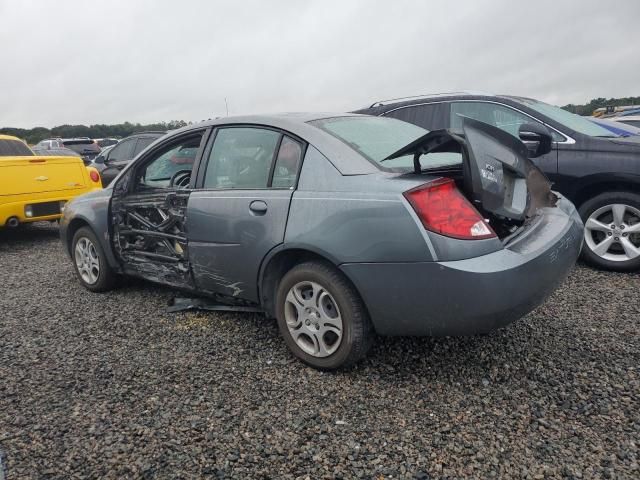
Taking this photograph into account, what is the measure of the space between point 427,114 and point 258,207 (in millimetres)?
3306

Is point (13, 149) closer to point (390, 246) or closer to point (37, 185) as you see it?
point (37, 185)

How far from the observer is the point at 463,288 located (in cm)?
240

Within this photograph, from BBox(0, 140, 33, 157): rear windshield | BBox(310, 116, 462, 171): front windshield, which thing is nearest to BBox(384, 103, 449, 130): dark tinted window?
BBox(310, 116, 462, 171): front windshield

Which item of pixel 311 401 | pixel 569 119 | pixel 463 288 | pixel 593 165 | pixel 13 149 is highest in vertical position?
pixel 13 149

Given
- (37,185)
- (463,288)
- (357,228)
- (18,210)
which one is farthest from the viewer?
(37,185)

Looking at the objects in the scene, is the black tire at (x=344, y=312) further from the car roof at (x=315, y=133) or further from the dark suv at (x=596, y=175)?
the dark suv at (x=596, y=175)

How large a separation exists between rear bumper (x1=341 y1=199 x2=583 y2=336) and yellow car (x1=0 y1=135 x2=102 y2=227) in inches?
214

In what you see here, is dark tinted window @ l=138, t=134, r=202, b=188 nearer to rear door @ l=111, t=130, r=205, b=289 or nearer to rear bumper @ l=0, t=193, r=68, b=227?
rear door @ l=111, t=130, r=205, b=289

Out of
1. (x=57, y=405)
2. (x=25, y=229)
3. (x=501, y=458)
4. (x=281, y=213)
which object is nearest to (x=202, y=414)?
(x=57, y=405)

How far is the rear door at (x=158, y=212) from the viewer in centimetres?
364

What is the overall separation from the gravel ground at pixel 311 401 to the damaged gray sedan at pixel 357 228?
318mm

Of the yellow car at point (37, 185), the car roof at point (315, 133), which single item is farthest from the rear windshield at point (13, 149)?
the car roof at point (315, 133)

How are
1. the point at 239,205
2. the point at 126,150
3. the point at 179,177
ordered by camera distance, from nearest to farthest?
the point at 239,205 → the point at 179,177 → the point at 126,150

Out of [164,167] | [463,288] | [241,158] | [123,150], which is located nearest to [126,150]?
[123,150]
